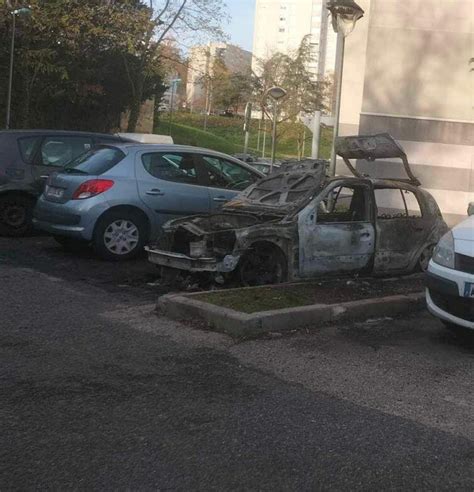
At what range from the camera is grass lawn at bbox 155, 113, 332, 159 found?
45.9m

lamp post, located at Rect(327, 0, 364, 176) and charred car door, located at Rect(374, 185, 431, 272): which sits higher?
lamp post, located at Rect(327, 0, 364, 176)

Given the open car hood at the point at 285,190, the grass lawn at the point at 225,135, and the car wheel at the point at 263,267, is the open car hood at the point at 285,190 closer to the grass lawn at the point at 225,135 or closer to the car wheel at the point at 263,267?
the car wheel at the point at 263,267

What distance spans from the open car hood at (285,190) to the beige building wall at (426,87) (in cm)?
640

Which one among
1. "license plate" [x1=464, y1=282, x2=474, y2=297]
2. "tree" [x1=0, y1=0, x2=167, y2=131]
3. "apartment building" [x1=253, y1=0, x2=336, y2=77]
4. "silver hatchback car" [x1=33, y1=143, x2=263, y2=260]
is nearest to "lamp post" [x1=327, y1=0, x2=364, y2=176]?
"silver hatchback car" [x1=33, y1=143, x2=263, y2=260]

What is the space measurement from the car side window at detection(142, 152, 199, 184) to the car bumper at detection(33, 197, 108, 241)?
0.98 meters

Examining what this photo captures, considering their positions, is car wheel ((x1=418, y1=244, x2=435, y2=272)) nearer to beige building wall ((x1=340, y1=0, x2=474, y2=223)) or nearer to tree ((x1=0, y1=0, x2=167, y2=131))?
beige building wall ((x1=340, y1=0, x2=474, y2=223))

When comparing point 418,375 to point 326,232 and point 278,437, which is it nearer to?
point 278,437

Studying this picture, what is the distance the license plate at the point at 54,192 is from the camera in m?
9.17

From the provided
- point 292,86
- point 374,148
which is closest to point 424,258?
point 374,148

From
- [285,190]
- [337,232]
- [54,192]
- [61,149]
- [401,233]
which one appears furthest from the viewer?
[61,149]

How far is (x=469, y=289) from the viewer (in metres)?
5.63

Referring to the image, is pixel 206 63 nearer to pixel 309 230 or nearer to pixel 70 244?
pixel 70 244

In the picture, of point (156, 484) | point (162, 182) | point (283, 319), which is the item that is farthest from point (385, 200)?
point (156, 484)

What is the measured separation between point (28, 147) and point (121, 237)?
254 cm
